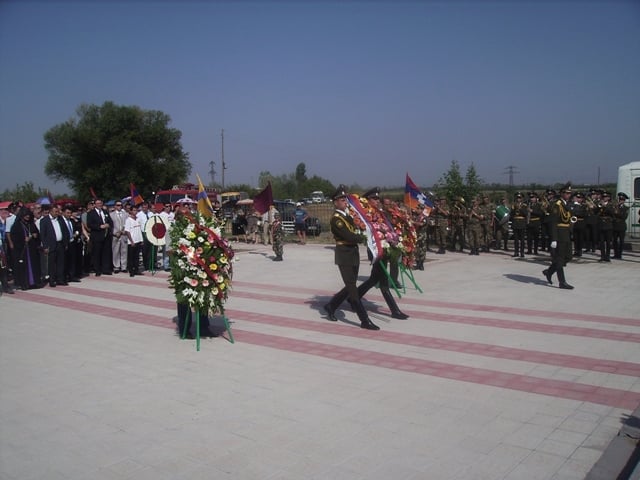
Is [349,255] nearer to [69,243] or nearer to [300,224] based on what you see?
[69,243]

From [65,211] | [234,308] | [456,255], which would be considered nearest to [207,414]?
[234,308]

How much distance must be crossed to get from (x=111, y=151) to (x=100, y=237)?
34330mm

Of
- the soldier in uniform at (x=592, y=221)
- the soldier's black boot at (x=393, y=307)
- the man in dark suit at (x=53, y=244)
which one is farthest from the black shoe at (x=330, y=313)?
the soldier in uniform at (x=592, y=221)

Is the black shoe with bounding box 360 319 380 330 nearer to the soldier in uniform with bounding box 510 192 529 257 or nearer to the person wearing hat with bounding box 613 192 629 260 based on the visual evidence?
the soldier in uniform with bounding box 510 192 529 257

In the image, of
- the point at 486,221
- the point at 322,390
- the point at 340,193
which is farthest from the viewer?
the point at 486,221

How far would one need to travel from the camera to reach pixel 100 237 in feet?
48.1

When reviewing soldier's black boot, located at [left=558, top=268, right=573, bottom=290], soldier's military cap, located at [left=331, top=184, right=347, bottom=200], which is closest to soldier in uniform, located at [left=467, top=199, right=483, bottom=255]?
soldier's black boot, located at [left=558, top=268, right=573, bottom=290]

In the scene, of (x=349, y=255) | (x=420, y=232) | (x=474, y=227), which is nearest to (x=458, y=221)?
(x=474, y=227)

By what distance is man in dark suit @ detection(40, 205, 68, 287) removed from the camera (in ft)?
42.2

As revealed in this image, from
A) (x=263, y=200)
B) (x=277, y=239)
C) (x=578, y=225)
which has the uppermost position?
(x=263, y=200)

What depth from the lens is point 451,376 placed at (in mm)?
6191

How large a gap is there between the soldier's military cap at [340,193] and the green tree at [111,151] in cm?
4068

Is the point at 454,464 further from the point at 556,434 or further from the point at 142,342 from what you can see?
the point at 142,342

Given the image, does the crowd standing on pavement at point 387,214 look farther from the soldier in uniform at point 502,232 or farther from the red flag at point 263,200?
the red flag at point 263,200
